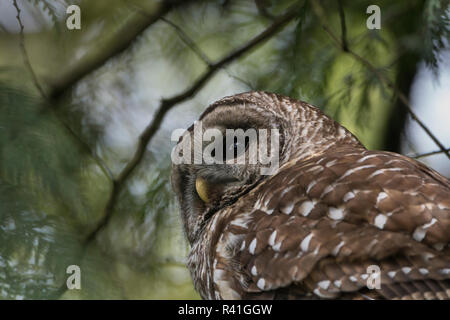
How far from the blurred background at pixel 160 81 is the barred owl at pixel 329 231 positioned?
41 centimetres

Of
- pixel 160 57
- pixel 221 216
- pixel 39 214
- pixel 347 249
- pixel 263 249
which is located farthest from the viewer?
pixel 160 57

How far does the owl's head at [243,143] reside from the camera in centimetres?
229

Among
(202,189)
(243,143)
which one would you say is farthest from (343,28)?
(202,189)

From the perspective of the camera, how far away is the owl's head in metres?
2.29

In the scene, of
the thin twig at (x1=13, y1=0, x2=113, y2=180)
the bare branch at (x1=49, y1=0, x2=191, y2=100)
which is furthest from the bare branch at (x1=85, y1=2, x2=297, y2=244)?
the bare branch at (x1=49, y1=0, x2=191, y2=100)

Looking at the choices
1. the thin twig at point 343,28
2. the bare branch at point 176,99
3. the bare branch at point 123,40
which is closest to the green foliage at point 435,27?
the thin twig at point 343,28

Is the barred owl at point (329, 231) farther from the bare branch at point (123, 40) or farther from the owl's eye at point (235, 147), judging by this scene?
the bare branch at point (123, 40)

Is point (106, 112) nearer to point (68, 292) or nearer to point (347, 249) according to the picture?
point (68, 292)

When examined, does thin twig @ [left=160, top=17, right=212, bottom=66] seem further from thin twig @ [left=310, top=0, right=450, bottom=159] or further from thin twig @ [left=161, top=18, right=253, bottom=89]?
thin twig @ [left=310, top=0, right=450, bottom=159]

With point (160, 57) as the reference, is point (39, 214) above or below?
below

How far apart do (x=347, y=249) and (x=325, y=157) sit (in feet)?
1.31

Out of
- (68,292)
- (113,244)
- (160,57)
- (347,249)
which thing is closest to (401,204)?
(347,249)
